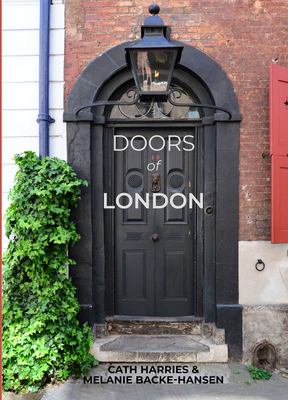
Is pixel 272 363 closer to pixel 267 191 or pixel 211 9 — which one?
pixel 267 191

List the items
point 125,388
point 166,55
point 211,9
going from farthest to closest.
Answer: point 211,9, point 125,388, point 166,55

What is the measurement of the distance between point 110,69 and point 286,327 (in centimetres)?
350

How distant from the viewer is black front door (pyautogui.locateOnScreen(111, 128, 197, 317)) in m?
3.74

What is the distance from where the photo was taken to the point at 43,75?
345 centimetres

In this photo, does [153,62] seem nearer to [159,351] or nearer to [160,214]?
[160,214]

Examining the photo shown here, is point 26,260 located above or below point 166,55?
below

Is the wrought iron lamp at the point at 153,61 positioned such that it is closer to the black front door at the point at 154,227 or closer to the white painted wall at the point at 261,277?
the black front door at the point at 154,227

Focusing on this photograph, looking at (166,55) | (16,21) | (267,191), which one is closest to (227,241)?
(267,191)

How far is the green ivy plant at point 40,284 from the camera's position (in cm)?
301

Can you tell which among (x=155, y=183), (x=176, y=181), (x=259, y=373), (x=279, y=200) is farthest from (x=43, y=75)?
(x=259, y=373)

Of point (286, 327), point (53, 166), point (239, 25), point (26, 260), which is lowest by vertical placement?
point (286, 327)

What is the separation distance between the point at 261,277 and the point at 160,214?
1.35 m

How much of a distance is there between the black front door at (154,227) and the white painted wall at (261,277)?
60cm

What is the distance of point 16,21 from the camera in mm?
3541
